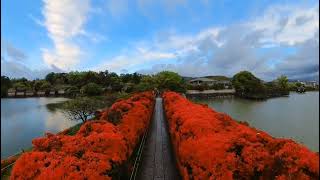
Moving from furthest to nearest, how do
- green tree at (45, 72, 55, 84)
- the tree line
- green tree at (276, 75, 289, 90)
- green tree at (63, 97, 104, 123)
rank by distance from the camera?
green tree at (45, 72, 55, 84)
green tree at (276, 75, 289, 90)
the tree line
green tree at (63, 97, 104, 123)

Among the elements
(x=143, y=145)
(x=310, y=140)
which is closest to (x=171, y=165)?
(x=143, y=145)

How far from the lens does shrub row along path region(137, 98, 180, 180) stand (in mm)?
21627

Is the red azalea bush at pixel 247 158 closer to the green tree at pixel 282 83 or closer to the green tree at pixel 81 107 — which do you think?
the green tree at pixel 81 107

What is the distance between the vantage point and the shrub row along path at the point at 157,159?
71.0ft

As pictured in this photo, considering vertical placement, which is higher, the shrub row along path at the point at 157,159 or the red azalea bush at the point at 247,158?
the red azalea bush at the point at 247,158

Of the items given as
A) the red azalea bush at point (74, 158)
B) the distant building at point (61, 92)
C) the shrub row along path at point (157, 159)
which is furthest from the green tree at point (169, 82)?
the red azalea bush at point (74, 158)

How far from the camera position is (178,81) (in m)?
138

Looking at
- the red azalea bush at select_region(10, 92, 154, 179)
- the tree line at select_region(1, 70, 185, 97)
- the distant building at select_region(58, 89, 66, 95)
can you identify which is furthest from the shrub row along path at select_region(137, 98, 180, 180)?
the distant building at select_region(58, 89, 66, 95)

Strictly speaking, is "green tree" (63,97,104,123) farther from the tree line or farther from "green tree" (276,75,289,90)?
"green tree" (276,75,289,90)

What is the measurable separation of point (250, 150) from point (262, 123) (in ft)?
132

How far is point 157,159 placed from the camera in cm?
2545

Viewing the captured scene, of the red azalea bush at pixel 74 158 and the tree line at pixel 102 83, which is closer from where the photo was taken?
the red azalea bush at pixel 74 158

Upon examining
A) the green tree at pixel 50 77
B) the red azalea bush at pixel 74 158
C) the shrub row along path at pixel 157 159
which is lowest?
the shrub row along path at pixel 157 159

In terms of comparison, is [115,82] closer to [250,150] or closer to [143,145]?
[143,145]
